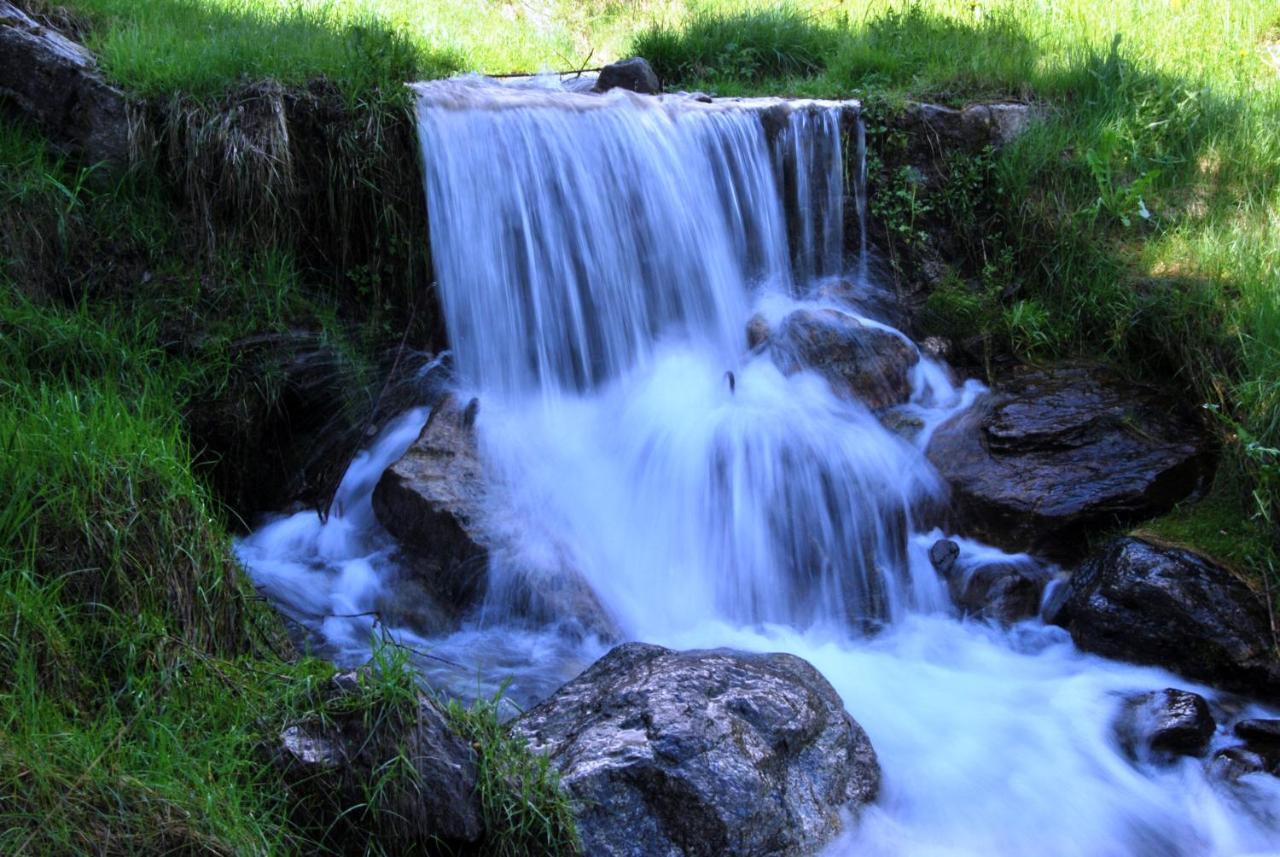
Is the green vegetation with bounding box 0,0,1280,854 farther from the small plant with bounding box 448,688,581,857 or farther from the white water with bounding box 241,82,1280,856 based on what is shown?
the white water with bounding box 241,82,1280,856

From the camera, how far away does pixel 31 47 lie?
487 cm

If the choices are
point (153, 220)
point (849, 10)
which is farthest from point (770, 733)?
point (849, 10)

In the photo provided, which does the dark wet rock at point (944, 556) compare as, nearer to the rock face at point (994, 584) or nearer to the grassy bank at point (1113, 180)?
the rock face at point (994, 584)

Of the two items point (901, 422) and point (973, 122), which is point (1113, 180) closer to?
point (973, 122)

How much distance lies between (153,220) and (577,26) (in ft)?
17.4

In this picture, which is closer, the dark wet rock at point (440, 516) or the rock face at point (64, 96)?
the dark wet rock at point (440, 516)

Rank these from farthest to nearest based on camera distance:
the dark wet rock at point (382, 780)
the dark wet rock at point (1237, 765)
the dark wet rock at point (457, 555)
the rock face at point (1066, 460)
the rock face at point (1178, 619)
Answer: the rock face at point (1066, 460)
the dark wet rock at point (457, 555)
the rock face at point (1178, 619)
the dark wet rock at point (1237, 765)
the dark wet rock at point (382, 780)

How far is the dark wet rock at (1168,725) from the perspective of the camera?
3596 mm

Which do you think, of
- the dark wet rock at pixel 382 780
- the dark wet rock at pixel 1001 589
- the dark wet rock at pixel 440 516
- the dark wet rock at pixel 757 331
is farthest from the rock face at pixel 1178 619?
the dark wet rock at pixel 382 780

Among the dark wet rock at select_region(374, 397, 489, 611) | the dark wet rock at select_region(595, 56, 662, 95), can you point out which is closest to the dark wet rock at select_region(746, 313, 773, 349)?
the dark wet rock at select_region(374, 397, 489, 611)

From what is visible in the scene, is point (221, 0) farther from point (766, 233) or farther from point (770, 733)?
point (770, 733)

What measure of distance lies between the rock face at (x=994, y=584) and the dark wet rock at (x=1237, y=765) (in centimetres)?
100

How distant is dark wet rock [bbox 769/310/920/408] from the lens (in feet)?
17.5

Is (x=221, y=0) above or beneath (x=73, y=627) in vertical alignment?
above
